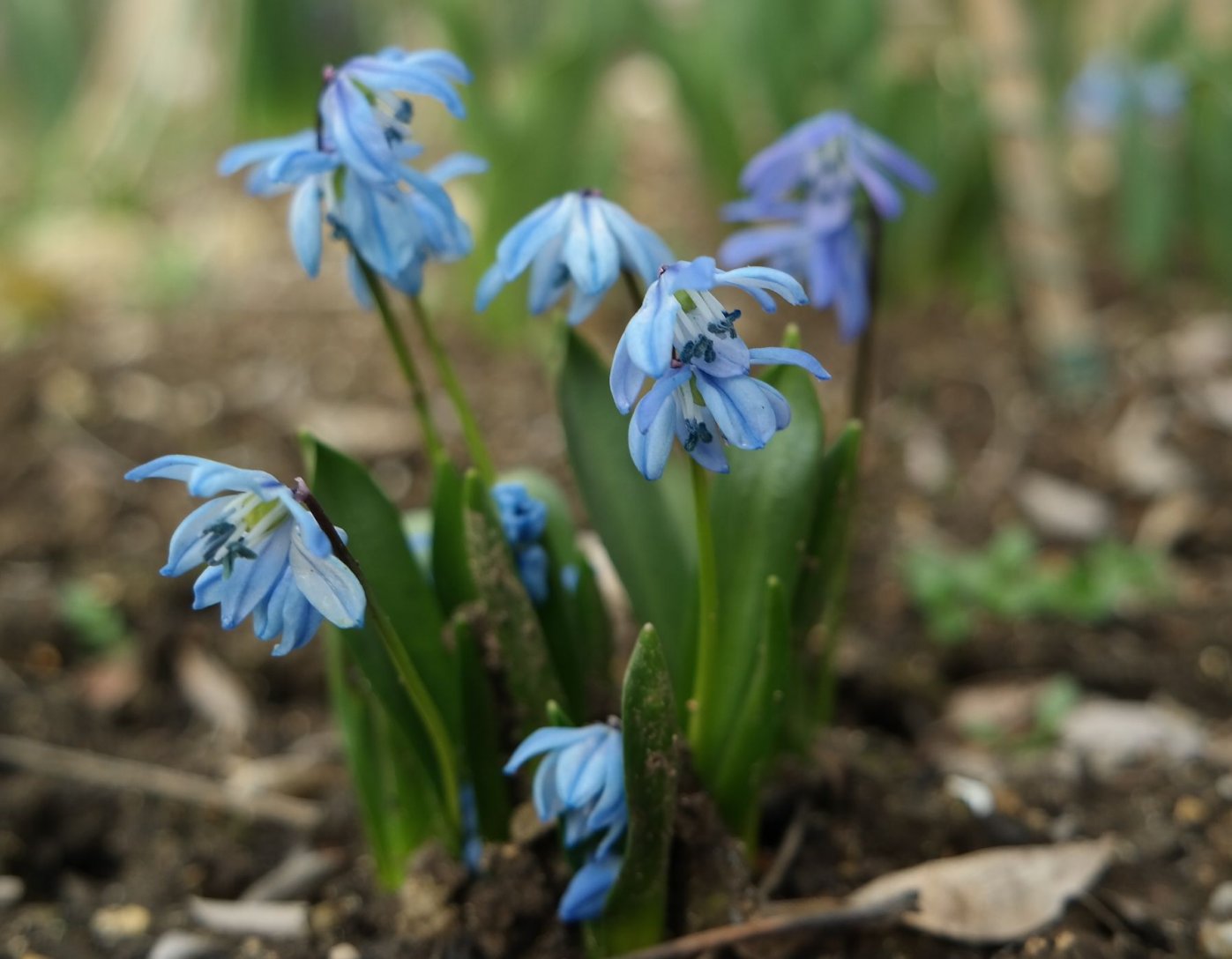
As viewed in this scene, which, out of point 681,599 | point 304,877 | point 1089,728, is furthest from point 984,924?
point 304,877

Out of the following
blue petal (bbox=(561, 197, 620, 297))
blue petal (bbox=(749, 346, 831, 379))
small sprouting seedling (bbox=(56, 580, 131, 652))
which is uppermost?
blue petal (bbox=(561, 197, 620, 297))

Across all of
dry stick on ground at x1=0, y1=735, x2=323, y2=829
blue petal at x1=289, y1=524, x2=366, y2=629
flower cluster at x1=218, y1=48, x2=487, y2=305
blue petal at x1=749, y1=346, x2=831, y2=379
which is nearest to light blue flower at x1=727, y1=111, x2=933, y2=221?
flower cluster at x1=218, y1=48, x2=487, y2=305

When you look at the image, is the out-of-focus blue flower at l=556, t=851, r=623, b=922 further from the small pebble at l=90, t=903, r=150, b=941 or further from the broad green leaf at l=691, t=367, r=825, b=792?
the small pebble at l=90, t=903, r=150, b=941

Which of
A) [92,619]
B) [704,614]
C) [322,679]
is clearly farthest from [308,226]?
[92,619]

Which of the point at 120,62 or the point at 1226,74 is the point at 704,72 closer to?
the point at 1226,74

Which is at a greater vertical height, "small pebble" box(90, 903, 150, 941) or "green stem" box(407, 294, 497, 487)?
"green stem" box(407, 294, 497, 487)

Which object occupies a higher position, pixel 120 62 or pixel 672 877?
pixel 120 62

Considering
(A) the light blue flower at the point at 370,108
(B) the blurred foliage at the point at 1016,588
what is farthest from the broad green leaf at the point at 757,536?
(B) the blurred foliage at the point at 1016,588

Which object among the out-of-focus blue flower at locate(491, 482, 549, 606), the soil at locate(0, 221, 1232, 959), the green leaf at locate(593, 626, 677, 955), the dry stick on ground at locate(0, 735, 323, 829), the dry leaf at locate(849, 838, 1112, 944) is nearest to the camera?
the green leaf at locate(593, 626, 677, 955)

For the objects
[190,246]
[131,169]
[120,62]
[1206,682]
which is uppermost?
[120,62]
